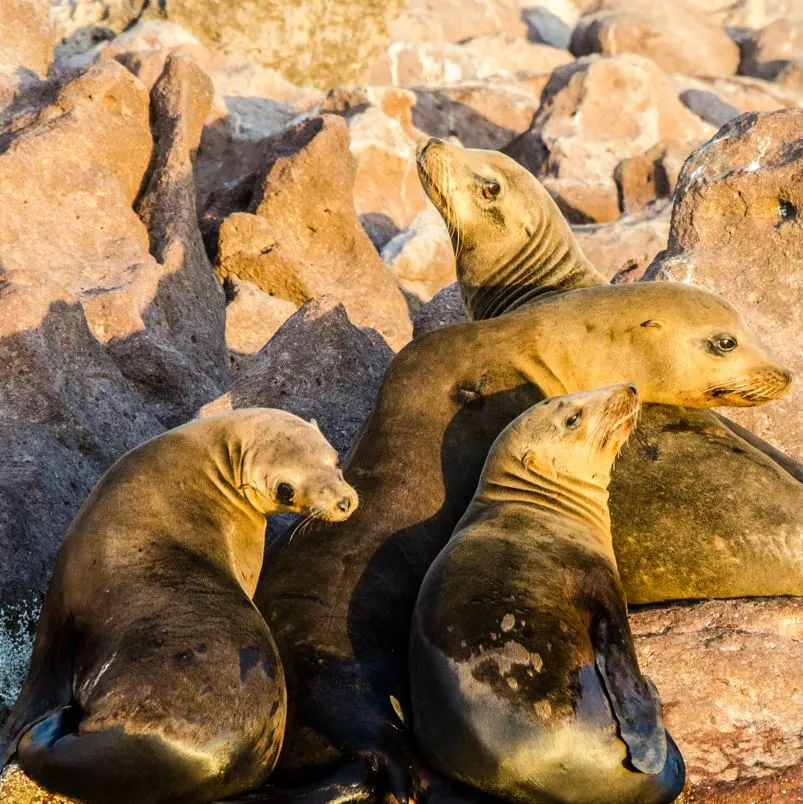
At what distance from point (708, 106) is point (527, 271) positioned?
19216 mm

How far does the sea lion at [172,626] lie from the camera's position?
4227 mm

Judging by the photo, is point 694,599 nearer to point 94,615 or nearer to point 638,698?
Result: point 638,698

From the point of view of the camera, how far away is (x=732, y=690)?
16.0 feet

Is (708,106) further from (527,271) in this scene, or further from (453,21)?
(527,271)

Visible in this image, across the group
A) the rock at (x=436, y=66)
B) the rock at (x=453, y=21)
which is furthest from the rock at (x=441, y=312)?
the rock at (x=453, y=21)

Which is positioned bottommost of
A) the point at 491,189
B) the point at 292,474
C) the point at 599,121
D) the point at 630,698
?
the point at 599,121

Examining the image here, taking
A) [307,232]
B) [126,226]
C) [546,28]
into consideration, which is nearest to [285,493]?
[126,226]

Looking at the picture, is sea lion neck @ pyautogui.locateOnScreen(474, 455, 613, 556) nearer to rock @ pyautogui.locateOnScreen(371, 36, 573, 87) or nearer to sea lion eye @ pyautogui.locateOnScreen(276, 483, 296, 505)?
sea lion eye @ pyautogui.locateOnScreen(276, 483, 296, 505)

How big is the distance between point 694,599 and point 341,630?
154 cm

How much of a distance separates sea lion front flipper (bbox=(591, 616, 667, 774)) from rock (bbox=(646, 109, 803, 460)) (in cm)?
296

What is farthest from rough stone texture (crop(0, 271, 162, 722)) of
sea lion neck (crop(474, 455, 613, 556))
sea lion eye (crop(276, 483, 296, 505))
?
sea lion neck (crop(474, 455, 613, 556))

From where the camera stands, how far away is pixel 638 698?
176 inches

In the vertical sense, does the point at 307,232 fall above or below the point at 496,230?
below

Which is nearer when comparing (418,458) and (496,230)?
(418,458)
